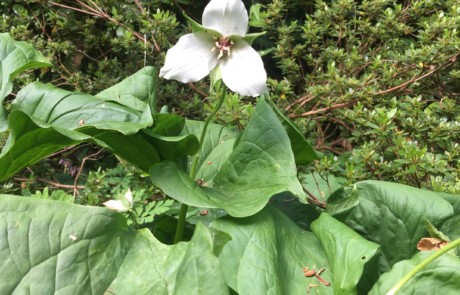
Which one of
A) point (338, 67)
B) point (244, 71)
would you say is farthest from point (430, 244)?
point (338, 67)

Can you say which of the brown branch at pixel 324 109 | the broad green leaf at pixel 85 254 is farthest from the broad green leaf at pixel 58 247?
the brown branch at pixel 324 109

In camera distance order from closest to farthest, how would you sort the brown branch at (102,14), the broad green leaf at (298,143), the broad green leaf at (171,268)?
the broad green leaf at (171,268) < the broad green leaf at (298,143) < the brown branch at (102,14)

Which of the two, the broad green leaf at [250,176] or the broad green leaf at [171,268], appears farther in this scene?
the broad green leaf at [250,176]

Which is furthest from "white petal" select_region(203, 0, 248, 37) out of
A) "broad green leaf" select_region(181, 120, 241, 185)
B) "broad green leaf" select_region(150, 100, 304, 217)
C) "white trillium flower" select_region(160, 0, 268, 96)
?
"broad green leaf" select_region(181, 120, 241, 185)

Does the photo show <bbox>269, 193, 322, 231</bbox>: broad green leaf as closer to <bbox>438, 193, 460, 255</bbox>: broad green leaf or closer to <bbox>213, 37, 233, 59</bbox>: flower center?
<bbox>438, 193, 460, 255</bbox>: broad green leaf

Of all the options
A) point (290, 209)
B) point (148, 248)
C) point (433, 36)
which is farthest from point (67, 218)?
point (433, 36)

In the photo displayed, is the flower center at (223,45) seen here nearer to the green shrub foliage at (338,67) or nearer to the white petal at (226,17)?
the white petal at (226,17)

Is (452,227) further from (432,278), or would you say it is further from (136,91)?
(136,91)
